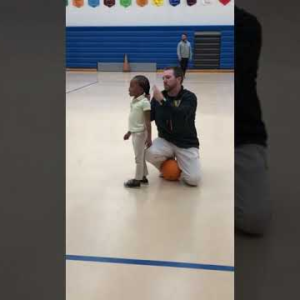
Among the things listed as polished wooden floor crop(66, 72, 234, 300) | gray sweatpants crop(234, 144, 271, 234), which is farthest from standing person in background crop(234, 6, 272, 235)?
polished wooden floor crop(66, 72, 234, 300)

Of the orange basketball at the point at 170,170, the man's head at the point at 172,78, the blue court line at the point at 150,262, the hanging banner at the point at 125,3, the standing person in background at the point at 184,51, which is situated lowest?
the blue court line at the point at 150,262

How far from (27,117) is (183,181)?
287cm

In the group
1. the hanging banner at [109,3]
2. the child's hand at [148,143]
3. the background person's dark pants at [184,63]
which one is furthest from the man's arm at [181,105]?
the hanging banner at [109,3]

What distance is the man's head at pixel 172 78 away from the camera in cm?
334

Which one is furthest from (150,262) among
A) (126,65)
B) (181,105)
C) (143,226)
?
(126,65)

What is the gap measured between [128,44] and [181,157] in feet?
38.3

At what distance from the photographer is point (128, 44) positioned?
47.9 ft

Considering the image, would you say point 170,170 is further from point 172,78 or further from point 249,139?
point 249,139

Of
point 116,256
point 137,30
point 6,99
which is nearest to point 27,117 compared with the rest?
point 6,99

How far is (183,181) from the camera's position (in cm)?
356

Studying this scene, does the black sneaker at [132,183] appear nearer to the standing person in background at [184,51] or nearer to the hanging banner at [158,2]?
the standing person in background at [184,51]

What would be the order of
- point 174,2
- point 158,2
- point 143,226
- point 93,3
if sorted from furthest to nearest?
point 93,3 < point 158,2 < point 174,2 < point 143,226

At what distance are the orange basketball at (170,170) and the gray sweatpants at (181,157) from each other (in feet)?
0.11

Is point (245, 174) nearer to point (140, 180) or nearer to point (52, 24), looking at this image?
point (52, 24)
